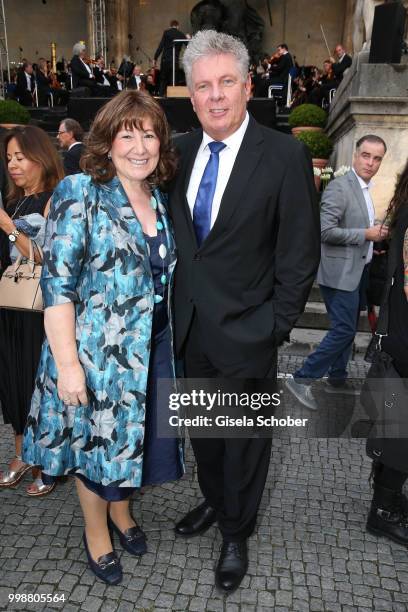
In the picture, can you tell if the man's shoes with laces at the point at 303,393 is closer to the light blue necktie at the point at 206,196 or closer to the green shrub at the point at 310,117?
the light blue necktie at the point at 206,196

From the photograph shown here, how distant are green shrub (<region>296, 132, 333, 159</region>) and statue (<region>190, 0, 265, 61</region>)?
13796 mm

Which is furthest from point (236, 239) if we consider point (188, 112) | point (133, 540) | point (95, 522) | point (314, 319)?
point (188, 112)

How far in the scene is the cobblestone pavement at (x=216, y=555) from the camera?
2205mm

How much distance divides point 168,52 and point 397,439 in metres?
14.3

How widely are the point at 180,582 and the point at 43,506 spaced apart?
93 cm

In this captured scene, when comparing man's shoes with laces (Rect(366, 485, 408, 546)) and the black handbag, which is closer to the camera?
the black handbag

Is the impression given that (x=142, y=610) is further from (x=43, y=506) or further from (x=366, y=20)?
(x=366, y=20)

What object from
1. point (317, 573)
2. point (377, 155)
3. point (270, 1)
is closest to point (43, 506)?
point (317, 573)

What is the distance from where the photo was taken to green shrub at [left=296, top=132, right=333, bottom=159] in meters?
8.13

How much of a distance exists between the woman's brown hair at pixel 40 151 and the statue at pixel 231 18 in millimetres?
19589

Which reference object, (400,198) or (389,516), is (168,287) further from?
(389,516)

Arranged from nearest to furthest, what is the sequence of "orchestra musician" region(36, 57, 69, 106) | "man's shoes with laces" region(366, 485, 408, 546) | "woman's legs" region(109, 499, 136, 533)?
"woman's legs" region(109, 499, 136, 533)
"man's shoes with laces" region(366, 485, 408, 546)
"orchestra musician" region(36, 57, 69, 106)

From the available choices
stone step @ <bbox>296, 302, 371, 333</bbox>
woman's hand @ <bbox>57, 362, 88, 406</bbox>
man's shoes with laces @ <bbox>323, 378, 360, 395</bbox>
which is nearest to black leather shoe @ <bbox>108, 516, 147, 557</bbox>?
woman's hand @ <bbox>57, 362, 88, 406</bbox>

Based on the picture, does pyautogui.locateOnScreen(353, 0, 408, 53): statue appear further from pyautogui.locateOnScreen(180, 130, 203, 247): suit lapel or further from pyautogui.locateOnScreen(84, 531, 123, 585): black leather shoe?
pyautogui.locateOnScreen(84, 531, 123, 585): black leather shoe
